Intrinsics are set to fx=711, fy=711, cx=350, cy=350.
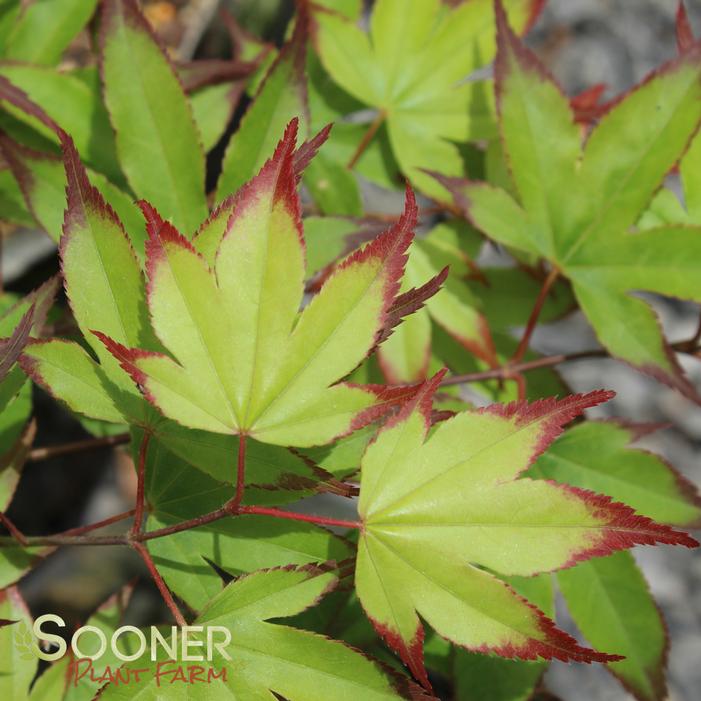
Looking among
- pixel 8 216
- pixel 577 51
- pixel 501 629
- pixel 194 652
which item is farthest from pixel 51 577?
pixel 577 51

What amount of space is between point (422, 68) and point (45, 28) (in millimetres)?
344

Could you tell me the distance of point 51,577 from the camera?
3.51ft

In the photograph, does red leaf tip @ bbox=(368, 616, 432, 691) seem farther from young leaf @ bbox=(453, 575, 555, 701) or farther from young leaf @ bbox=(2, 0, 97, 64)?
young leaf @ bbox=(2, 0, 97, 64)

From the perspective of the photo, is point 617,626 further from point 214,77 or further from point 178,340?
point 214,77

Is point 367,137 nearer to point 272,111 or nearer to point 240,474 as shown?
point 272,111

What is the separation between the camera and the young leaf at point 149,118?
536 millimetres

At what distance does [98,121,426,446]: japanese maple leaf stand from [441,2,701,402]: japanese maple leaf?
223 mm

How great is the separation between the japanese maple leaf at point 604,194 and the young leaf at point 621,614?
0.50 feet

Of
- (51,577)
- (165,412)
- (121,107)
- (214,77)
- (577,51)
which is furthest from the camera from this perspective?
(577,51)

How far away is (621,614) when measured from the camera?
555mm

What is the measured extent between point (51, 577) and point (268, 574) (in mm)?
791

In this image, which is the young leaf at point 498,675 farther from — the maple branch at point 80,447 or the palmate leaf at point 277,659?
the maple branch at point 80,447

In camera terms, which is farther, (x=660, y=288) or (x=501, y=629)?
(x=660, y=288)

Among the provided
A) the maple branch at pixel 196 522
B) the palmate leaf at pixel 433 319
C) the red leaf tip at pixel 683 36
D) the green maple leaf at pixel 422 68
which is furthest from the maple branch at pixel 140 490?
the red leaf tip at pixel 683 36
